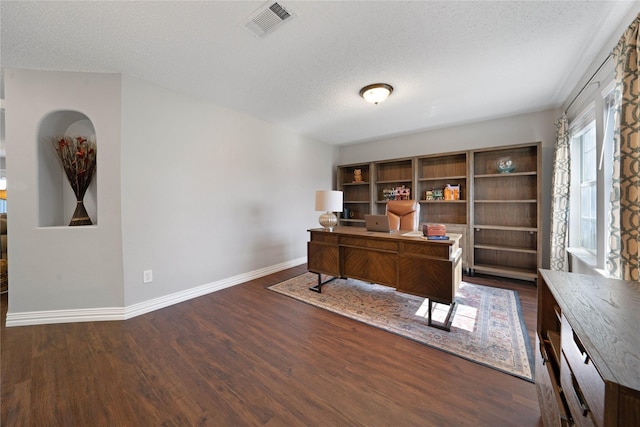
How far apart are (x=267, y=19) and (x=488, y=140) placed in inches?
146

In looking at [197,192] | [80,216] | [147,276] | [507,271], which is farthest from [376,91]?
[80,216]

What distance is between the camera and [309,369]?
1634 mm

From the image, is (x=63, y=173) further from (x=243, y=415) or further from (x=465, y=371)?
(x=465, y=371)

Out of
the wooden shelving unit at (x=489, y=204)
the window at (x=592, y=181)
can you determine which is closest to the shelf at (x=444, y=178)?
the wooden shelving unit at (x=489, y=204)

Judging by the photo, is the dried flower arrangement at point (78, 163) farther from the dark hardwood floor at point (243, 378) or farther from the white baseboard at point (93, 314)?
the dark hardwood floor at point (243, 378)

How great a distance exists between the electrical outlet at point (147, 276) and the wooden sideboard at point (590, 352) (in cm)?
321

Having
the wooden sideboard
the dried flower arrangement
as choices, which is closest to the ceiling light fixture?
the wooden sideboard

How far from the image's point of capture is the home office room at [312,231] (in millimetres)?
1338

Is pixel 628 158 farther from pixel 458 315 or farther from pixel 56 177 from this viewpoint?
pixel 56 177

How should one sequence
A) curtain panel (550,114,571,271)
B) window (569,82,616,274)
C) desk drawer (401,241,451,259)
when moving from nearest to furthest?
window (569,82,616,274) → desk drawer (401,241,451,259) → curtain panel (550,114,571,271)

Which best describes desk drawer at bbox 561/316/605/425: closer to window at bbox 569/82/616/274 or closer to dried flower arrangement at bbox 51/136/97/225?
window at bbox 569/82/616/274

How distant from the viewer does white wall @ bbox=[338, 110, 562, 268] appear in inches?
131

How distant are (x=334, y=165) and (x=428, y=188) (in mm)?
2093

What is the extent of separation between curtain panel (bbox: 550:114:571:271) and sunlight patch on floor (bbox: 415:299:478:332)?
1.37 metres
